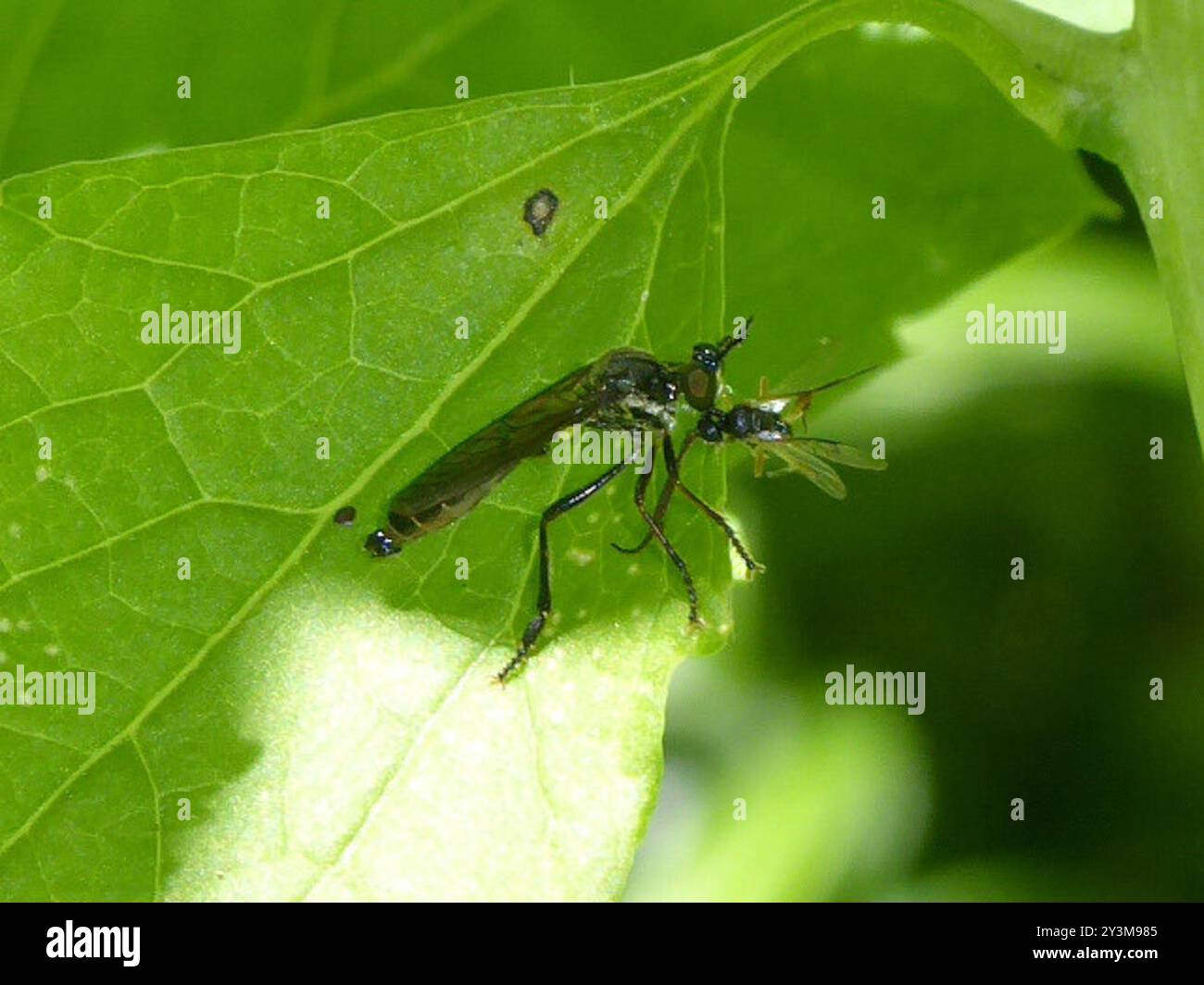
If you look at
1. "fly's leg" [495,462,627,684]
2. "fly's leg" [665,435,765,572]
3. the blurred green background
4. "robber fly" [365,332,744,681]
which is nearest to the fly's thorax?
"robber fly" [365,332,744,681]

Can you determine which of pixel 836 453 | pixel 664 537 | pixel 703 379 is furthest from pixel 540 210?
pixel 836 453

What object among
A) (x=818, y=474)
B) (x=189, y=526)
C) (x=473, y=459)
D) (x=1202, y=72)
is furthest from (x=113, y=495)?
(x=1202, y=72)

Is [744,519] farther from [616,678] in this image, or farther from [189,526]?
[189,526]

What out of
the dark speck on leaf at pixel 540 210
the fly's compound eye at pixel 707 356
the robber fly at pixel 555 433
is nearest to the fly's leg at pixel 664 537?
the robber fly at pixel 555 433

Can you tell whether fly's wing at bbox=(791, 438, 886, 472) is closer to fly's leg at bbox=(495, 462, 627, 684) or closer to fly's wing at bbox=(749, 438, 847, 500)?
fly's wing at bbox=(749, 438, 847, 500)

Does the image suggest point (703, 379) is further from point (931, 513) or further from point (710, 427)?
point (931, 513)

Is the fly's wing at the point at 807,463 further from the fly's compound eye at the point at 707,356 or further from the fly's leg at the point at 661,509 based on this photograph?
the fly's leg at the point at 661,509
